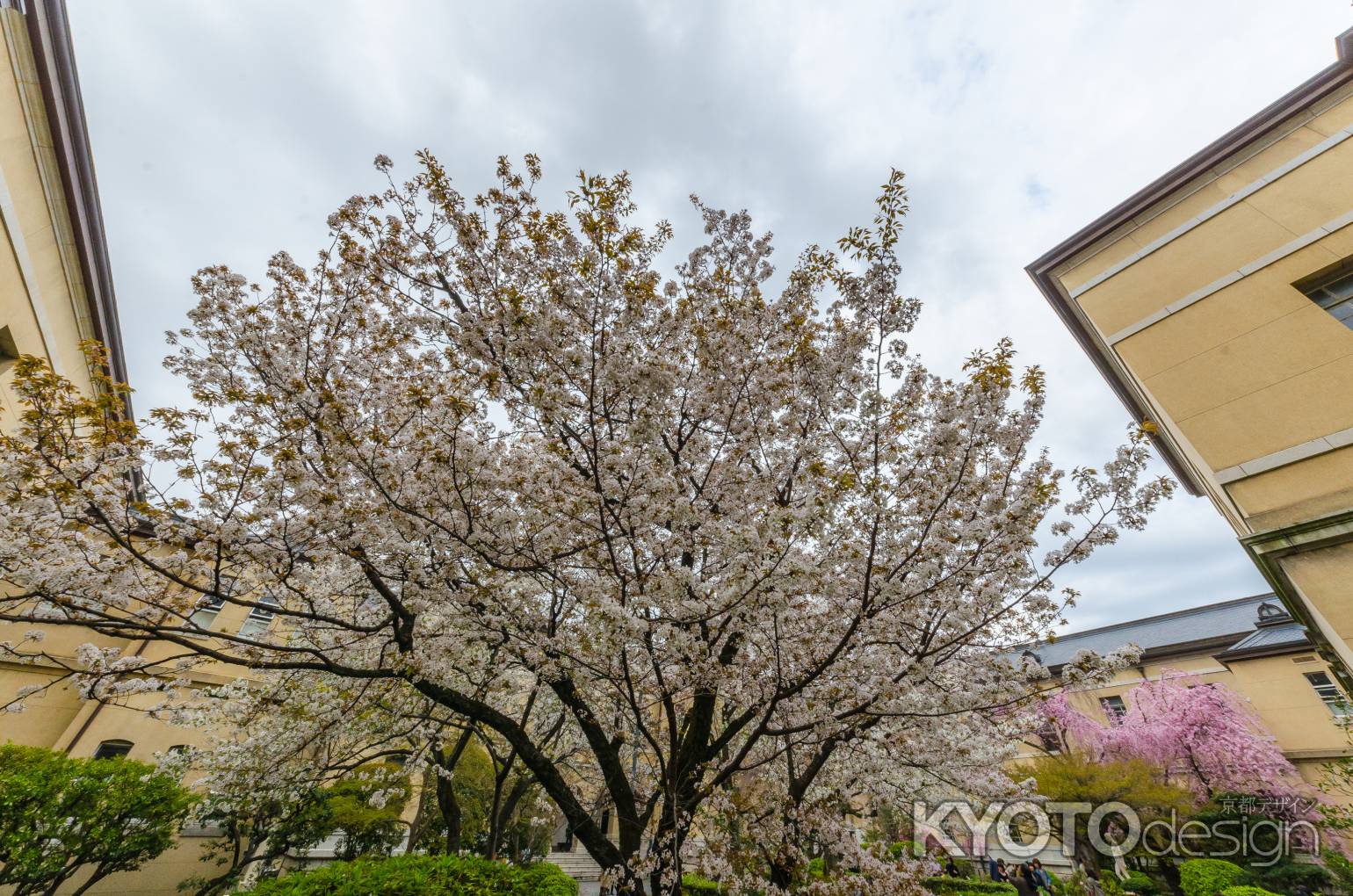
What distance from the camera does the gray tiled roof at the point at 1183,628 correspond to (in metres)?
22.8

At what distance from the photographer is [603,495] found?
17.3 ft

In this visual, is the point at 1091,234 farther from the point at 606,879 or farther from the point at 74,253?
the point at 74,253

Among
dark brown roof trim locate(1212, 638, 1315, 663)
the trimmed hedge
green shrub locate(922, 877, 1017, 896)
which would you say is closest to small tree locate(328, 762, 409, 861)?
the trimmed hedge

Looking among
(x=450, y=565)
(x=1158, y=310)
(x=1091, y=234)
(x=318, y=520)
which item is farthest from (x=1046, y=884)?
(x=318, y=520)

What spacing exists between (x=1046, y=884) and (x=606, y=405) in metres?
22.2

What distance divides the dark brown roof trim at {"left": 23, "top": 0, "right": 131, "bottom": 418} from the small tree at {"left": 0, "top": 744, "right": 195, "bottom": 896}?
28.4 ft

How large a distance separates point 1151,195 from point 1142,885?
2087cm

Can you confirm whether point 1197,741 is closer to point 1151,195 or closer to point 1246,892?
point 1246,892

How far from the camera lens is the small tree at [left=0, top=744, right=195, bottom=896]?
8211 mm

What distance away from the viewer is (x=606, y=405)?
205 inches

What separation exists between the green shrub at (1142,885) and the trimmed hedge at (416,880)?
19.5 meters

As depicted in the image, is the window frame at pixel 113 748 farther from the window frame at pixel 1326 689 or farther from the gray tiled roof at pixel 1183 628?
the window frame at pixel 1326 689

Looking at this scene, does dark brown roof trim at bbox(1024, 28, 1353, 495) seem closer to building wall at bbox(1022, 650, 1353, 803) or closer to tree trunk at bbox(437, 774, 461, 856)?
building wall at bbox(1022, 650, 1353, 803)

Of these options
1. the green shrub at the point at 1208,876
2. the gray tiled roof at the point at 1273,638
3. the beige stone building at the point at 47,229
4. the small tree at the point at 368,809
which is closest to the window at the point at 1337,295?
the green shrub at the point at 1208,876
